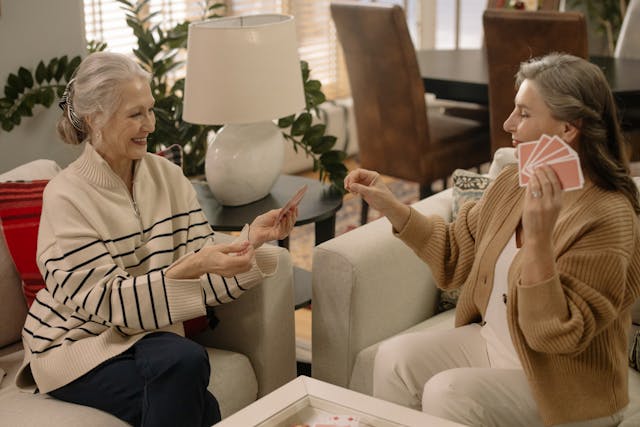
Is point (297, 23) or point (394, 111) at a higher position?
point (297, 23)

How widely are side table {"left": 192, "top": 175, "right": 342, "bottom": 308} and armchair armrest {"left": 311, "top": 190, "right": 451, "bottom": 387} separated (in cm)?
29

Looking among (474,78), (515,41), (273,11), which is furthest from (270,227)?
(273,11)

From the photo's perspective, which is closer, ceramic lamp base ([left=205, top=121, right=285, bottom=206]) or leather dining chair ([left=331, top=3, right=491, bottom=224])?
ceramic lamp base ([left=205, top=121, right=285, bottom=206])

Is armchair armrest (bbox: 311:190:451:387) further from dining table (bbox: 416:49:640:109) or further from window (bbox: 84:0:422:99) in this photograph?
window (bbox: 84:0:422:99)

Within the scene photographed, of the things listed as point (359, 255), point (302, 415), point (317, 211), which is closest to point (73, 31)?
point (317, 211)

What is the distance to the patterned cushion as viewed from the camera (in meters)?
2.48

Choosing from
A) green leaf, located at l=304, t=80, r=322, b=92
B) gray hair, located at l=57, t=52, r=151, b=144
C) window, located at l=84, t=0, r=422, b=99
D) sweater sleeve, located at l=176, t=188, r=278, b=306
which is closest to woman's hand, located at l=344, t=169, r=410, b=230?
sweater sleeve, located at l=176, t=188, r=278, b=306

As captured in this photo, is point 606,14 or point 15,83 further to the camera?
point 606,14

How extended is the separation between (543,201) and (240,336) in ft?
3.23

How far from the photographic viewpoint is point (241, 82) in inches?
99.5

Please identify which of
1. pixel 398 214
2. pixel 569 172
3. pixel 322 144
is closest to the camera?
pixel 569 172

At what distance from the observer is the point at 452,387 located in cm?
181

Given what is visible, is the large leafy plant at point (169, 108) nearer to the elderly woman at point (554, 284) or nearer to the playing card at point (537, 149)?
the elderly woman at point (554, 284)

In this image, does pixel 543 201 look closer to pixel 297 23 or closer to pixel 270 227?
pixel 270 227
